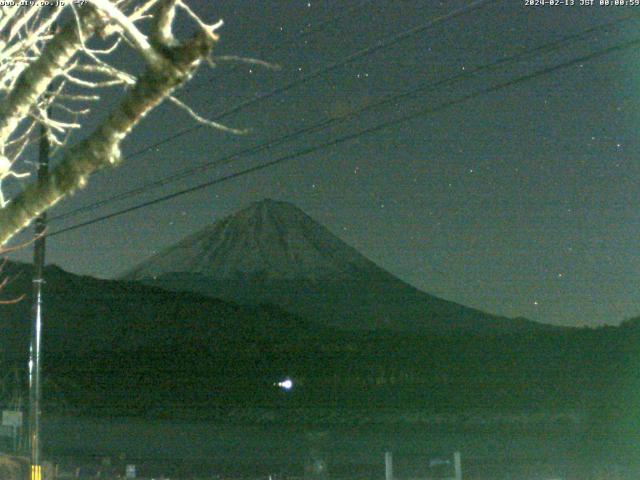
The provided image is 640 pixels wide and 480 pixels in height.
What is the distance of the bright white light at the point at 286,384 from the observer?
89.8 metres

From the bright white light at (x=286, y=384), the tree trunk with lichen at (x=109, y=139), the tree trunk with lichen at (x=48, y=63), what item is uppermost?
the bright white light at (x=286, y=384)

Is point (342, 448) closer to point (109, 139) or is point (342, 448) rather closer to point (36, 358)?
point (36, 358)

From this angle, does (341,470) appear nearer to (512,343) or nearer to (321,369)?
(321,369)

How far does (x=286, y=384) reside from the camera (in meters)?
89.9

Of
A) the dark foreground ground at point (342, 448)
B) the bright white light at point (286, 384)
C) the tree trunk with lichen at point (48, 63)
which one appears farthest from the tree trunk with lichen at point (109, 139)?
the bright white light at point (286, 384)

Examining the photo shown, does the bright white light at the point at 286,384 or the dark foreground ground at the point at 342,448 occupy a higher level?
the bright white light at the point at 286,384

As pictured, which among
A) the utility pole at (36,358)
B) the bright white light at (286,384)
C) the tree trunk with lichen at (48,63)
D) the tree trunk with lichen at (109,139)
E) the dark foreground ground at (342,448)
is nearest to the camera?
the tree trunk with lichen at (109,139)

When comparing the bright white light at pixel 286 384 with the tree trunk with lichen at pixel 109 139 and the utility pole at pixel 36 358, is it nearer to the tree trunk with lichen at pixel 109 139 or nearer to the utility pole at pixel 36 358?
the utility pole at pixel 36 358

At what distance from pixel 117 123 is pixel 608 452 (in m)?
46.2

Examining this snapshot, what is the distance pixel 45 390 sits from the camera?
75375 millimetres

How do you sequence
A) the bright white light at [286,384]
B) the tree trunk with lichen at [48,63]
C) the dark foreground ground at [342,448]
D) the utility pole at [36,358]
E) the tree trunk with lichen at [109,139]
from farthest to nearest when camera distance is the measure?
the bright white light at [286,384] → the dark foreground ground at [342,448] → the utility pole at [36,358] → the tree trunk with lichen at [48,63] → the tree trunk with lichen at [109,139]

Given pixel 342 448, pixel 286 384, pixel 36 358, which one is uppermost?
pixel 286 384

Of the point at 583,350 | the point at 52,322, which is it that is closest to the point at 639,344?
the point at 583,350

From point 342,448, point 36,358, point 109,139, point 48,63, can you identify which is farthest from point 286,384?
point 109,139
